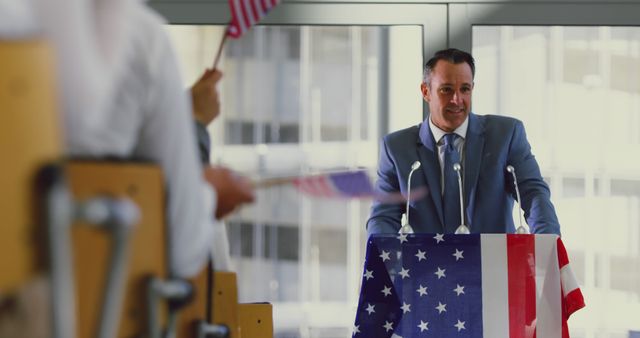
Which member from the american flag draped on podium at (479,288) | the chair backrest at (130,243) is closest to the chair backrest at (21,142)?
the chair backrest at (130,243)

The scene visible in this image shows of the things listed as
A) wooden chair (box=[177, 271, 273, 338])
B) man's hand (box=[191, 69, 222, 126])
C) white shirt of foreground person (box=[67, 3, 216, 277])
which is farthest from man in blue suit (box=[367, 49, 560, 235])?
white shirt of foreground person (box=[67, 3, 216, 277])

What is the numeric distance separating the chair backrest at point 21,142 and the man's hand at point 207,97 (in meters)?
1.06

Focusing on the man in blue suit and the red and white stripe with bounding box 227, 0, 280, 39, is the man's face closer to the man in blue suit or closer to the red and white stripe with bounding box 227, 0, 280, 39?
the man in blue suit

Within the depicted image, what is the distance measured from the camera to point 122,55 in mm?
1560

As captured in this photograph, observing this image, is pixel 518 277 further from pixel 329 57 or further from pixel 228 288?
pixel 329 57

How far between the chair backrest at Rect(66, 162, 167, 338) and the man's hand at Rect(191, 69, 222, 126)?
75cm

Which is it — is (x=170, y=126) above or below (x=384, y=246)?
above

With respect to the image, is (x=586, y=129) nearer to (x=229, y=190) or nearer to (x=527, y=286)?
(x=527, y=286)

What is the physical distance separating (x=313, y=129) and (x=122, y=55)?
419cm

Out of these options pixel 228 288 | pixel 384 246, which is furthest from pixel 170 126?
pixel 384 246

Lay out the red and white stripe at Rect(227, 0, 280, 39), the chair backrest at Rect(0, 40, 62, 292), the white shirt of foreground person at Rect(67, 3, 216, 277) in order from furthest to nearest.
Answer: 1. the red and white stripe at Rect(227, 0, 280, 39)
2. the white shirt of foreground person at Rect(67, 3, 216, 277)
3. the chair backrest at Rect(0, 40, 62, 292)

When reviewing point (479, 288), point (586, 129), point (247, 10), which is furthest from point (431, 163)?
point (247, 10)

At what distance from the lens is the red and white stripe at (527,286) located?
155 inches

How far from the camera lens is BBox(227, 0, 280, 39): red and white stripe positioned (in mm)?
2139
